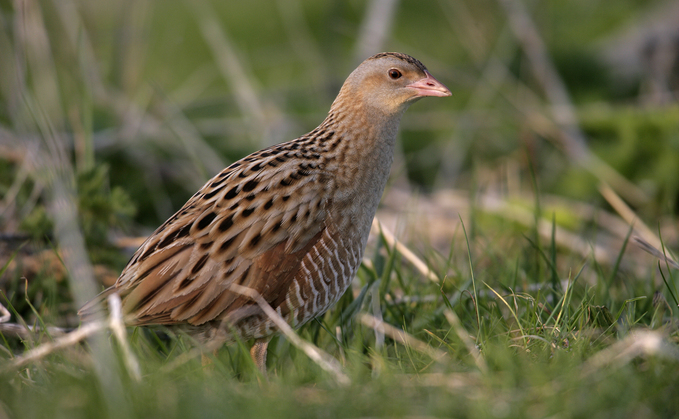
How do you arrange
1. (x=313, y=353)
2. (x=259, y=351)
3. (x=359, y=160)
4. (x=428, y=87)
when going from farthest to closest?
(x=428, y=87) → (x=359, y=160) → (x=259, y=351) → (x=313, y=353)

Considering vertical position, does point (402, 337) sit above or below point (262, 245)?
below

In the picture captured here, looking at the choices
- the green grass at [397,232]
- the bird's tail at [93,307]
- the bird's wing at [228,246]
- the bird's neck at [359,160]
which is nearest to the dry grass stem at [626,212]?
the green grass at [397,232]

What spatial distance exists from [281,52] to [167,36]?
233cm

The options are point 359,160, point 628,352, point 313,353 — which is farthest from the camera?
point 359,160

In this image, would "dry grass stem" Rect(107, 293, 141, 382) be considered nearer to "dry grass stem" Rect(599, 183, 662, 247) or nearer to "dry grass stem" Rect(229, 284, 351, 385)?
"dry grass stem" Rect(229, 284, 351, 385)

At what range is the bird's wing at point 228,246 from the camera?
2.58m

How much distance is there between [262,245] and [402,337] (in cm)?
66

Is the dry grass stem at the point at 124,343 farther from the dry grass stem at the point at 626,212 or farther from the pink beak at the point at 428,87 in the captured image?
the dry grass stem at the point at 626,212

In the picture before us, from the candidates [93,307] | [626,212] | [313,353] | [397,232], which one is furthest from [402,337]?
[626,212]

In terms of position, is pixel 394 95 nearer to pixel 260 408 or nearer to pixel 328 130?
pixel 328 130

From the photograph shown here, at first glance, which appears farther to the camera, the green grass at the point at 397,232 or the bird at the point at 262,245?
the bird at the point at 262,245

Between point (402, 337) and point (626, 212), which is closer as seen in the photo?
point (402, 337)

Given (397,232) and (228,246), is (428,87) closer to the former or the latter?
(397,232)

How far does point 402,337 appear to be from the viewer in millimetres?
2566
